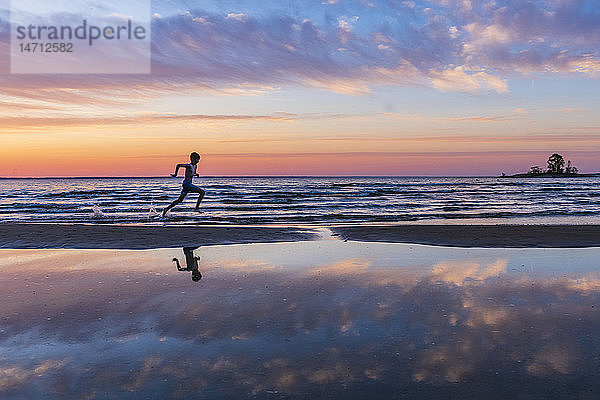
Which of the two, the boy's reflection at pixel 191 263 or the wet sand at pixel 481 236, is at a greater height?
the wet sand at pixel 481 236

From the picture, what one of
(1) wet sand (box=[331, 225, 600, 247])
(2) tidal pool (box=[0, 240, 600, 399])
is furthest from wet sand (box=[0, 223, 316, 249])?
(2) tidal pool (box=[0, 240, 600, 399])

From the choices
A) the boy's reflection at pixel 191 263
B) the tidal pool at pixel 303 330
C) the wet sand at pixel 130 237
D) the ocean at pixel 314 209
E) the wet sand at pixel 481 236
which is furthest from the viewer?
the ocean at pixel 314 209

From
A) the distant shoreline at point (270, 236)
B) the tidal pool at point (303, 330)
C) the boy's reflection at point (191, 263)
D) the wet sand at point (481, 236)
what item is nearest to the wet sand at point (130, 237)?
the distant shoreline at point (270, 236)

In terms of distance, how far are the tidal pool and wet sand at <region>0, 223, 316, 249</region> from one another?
3.13 m

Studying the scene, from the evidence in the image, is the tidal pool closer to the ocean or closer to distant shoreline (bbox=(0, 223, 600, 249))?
distant shoreline (bbox=(0, 223, 600, 249))

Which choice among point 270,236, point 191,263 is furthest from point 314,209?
point 191,263

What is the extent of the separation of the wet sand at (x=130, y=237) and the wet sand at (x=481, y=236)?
1862 mm

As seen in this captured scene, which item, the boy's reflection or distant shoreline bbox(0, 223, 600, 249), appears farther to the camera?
distant shoreline bbox(0, 223, 600, 249)

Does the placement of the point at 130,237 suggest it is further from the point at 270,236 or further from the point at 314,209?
the point at 314,209

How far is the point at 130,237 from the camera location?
43.1 ft

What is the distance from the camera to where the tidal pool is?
3.83 meters

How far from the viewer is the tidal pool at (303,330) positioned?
3.83 meters

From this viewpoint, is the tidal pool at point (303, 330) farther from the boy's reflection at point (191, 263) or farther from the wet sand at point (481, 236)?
the wet sand at point (481, 236)

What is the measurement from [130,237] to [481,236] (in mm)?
9348
